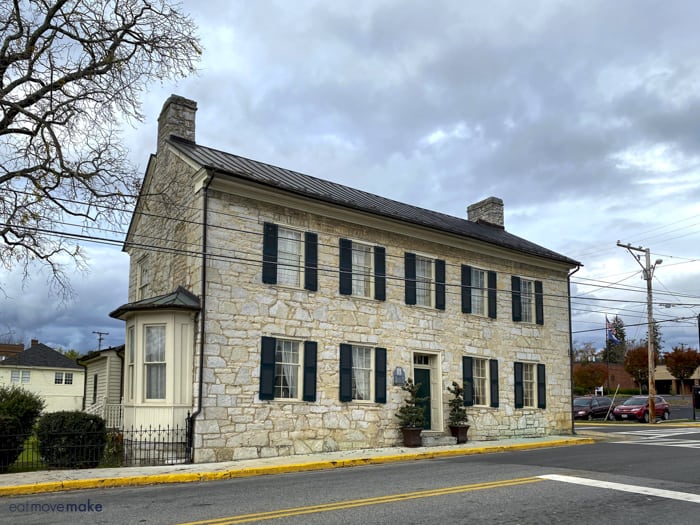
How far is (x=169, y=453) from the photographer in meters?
14.1

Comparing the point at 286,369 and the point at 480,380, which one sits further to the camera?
the point at 480,380

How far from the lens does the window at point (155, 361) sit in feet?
48.9

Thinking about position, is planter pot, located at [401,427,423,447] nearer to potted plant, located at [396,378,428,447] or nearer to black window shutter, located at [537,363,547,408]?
potted plant, located at [396,378,428,447]

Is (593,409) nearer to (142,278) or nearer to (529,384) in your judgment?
(529,384)

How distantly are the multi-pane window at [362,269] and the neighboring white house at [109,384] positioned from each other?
23.1 feet

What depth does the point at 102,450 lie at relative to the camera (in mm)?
13188

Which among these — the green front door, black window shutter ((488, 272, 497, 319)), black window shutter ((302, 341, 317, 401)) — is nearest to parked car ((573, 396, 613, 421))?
black window shutter ((488, 272, 497, 319))

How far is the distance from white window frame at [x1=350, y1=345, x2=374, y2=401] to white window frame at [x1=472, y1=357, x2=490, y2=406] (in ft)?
14.2

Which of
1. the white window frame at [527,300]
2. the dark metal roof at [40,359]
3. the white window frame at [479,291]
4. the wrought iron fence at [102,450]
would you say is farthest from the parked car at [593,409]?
the dark metal roof at [40,359]

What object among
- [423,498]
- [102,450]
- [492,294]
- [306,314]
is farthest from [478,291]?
[423,498]

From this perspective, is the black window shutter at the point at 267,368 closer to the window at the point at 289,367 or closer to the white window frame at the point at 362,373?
the window at the point at 289,367

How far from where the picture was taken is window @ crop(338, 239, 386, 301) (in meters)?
17.5

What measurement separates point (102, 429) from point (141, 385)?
1.90 metres

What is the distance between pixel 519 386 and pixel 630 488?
38.9 feet
